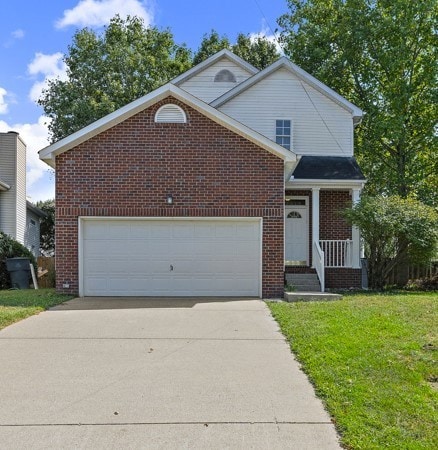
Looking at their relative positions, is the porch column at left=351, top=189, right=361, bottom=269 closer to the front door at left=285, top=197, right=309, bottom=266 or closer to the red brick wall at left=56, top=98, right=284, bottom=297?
the front door at left=285, top=197, right=309, bottom=266

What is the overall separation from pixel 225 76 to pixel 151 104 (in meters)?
8.09

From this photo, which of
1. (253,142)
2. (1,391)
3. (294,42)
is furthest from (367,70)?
(1,391)

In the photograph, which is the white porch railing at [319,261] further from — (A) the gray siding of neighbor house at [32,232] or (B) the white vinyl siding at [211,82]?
(A) the gray siding of neighbor house at [32,232]

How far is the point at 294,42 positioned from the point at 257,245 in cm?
1493

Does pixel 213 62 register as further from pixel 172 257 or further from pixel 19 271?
pixel 19 271

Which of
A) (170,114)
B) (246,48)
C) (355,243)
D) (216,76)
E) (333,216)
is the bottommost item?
(355,243)

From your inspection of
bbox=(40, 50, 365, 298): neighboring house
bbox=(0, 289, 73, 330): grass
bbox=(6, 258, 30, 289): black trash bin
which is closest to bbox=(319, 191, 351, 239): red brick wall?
bbox=(40, 50, 365, 298): neighboring house

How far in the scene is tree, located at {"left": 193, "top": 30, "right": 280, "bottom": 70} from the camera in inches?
1312

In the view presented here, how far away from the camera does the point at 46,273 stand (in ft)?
59.4

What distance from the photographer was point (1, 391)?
558cm

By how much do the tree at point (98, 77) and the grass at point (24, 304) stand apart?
17562mm

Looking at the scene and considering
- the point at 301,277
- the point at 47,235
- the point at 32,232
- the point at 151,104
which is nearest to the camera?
the point at 151,104

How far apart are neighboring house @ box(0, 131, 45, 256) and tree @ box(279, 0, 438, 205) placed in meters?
13.7

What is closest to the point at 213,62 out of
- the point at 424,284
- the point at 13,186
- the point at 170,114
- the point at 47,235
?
the point at 170,114
